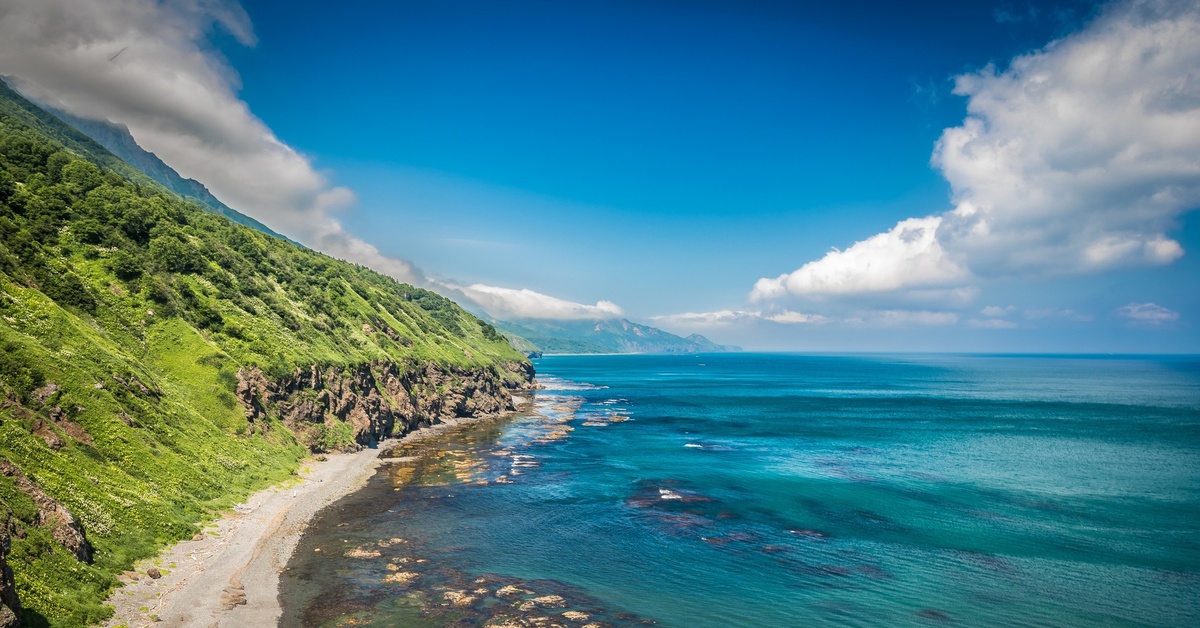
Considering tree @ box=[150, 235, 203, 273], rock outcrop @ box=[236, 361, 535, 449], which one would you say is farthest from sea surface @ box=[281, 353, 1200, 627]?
tree @ box=[150, 235, 203, 273]

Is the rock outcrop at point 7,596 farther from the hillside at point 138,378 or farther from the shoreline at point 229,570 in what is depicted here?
the shoreline at point 229,570

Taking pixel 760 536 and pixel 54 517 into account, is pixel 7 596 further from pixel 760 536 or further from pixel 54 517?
pixel 760 536

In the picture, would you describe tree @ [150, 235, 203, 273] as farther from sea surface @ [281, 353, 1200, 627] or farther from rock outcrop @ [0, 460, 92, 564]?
rock outcrop @ [0, 460, 92, 564]

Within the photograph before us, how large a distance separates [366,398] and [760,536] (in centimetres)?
7456

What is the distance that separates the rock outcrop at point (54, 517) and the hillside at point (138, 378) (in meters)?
0.10

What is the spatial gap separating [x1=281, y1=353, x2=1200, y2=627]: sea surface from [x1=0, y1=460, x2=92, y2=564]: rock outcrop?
12.6 m

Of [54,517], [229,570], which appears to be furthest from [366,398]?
[54,517]

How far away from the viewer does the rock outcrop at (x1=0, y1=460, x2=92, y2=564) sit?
1229 inches

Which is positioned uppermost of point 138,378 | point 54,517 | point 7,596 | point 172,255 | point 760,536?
point 172,255

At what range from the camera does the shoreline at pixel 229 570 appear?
108ft

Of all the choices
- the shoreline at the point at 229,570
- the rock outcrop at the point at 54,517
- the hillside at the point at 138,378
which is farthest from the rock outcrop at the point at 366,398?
the rock outcrop at the point at 54,517

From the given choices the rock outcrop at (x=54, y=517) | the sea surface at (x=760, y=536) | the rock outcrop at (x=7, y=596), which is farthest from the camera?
the sea surface at (x=760, y=536)

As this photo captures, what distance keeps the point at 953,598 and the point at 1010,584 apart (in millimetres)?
7009

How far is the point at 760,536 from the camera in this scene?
177 ft
